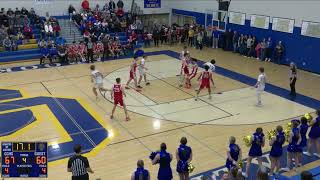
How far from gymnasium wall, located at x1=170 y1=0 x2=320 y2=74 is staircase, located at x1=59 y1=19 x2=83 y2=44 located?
11.6m

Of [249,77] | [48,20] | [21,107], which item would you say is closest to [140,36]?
[48,20]

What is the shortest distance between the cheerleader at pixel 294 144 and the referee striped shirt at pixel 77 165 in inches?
206

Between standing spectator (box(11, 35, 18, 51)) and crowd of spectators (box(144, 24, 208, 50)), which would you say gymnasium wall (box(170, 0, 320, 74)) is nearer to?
crowd of spectators (box(144, 24, 208, 50))

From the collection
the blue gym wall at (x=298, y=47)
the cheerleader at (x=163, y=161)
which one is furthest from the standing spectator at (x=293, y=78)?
the cheerleader at (x=163, y=161)

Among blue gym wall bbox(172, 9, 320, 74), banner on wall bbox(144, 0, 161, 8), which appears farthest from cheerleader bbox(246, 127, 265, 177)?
banner on wall bbox(144, 0, 161, 8)

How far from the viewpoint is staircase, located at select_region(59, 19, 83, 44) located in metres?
26.6

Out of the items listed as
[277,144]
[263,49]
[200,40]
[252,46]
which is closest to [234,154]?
[277,144]

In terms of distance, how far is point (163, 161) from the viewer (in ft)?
26.8

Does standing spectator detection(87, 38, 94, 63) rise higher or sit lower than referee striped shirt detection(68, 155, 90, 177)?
higher

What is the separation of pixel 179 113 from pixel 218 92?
332 centimetres

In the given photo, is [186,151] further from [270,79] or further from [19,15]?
[19,15]

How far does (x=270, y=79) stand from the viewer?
63.4ft

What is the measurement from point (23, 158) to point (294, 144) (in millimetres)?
6626

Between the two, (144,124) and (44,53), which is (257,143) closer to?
(144,124)
